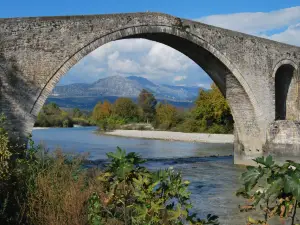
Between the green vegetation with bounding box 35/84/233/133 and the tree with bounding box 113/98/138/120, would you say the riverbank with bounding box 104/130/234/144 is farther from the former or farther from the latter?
the tree with bounding box 113/98/138/120

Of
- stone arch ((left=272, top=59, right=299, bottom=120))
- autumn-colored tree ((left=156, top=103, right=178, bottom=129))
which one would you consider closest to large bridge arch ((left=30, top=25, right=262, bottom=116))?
stone arch ((left=272, top=59, right=299, bottom=120))

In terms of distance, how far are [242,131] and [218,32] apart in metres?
4.05

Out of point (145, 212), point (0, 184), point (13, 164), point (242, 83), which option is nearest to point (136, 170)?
point (145, 212)

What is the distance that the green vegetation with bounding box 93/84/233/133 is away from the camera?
3303cm

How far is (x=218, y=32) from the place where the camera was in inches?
572

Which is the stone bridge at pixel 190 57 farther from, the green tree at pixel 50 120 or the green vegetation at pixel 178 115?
the green tree at pixel 50 120

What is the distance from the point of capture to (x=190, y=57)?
15656mm

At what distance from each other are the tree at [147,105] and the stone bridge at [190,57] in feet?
117

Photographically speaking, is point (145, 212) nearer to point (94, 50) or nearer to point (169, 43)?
point (94, 50)

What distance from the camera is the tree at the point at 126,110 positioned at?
184 ft

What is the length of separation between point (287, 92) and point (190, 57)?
16.3 feet

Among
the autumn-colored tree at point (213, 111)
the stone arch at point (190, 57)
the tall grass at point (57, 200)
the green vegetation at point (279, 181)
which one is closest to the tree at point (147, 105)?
the autumn-colored tree at point (213, 111)

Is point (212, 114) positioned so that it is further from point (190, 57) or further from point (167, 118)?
point (190, 57)

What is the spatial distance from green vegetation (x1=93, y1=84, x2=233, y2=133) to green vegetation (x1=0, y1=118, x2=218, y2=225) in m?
27.2
